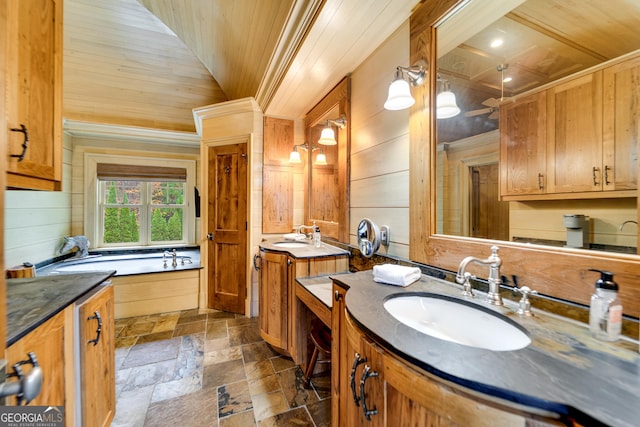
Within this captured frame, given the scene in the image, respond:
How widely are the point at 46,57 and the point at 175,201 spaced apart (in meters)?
3.26

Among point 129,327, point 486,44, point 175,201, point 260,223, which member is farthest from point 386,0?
point 175,201

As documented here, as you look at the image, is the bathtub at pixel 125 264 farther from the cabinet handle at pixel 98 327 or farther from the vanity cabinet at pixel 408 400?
the vanity cabinet at pixel 408 400

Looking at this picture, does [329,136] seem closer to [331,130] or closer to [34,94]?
[331,130]

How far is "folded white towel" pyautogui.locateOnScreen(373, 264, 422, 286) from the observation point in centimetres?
117

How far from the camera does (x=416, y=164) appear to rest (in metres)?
1.40

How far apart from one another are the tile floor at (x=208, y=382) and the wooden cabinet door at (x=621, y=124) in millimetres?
1765

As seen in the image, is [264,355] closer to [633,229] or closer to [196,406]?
[196,406]

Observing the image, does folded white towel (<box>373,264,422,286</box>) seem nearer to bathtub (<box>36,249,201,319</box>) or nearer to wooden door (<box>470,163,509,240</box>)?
wooden door (<box>470,163,509,240</box>)

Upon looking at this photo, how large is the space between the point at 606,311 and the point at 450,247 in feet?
1.86

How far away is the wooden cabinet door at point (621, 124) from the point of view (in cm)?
73

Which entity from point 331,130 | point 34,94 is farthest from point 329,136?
point 34,94

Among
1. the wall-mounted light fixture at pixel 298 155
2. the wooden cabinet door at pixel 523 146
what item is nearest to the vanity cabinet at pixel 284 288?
the wall-mounted light fixture at pixel 298 155

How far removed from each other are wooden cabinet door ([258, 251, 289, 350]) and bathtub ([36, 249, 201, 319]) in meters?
1.46

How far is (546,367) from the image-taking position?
0.56 metres
